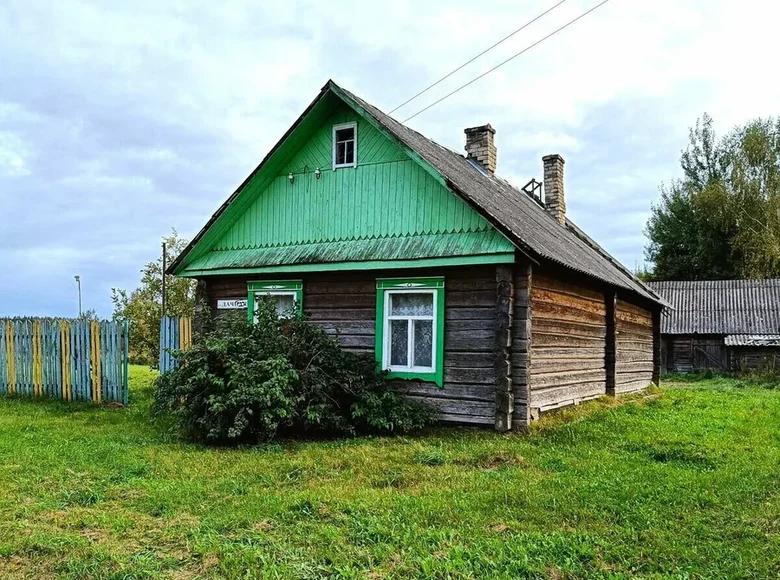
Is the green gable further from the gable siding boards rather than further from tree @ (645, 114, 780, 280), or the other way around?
tree @ (645, 114, 780, 280)

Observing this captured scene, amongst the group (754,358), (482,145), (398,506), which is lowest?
(754,358)

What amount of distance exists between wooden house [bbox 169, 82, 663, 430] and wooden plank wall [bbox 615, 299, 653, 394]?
7.49 feet

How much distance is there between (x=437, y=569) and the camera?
473cm

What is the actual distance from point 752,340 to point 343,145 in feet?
70.7

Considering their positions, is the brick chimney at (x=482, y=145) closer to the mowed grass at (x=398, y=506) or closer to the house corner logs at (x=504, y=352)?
the house corner logs at (x=504, y=352)

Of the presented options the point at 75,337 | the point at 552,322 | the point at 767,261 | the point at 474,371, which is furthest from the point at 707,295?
the point at 75,337

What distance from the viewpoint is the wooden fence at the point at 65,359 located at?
13859 millimetres

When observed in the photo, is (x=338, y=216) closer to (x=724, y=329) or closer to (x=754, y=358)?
(x=754, y=358)

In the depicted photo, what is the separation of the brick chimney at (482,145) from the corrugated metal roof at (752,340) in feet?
53.5

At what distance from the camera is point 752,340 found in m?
26.6

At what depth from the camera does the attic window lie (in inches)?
488

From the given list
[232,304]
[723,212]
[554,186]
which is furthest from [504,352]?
[723,212]

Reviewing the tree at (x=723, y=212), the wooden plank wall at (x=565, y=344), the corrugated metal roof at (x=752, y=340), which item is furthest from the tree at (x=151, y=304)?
the tree at (x=723, y=212)

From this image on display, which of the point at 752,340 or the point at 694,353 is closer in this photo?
the point at 752,340
